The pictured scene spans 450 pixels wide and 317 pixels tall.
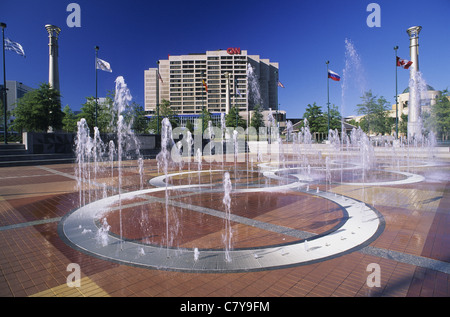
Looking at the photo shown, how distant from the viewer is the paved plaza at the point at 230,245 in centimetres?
343

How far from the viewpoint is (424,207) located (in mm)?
7254

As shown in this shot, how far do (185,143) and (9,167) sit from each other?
1721cm

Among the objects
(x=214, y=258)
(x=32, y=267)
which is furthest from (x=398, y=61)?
(x=32, y=267)

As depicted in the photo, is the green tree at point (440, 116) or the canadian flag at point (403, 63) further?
the green tree at point (440, 116)

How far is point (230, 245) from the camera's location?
15.9 ft

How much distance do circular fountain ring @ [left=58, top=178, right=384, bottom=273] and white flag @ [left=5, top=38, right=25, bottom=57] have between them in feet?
79.1

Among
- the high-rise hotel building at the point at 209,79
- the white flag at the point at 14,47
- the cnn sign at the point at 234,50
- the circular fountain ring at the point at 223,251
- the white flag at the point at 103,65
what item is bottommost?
the circular fountain ring at the point at 223,251

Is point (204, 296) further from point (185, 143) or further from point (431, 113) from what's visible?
point (431, 113)

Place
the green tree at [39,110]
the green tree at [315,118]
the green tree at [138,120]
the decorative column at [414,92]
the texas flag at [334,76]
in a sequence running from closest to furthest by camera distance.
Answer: the green tree at [39,110] → the texas flag at [334,76] → the decorative column at [414,92] → the green tree at [138,120] → the green tree at [315,118]

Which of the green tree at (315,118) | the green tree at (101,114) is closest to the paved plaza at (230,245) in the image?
the green tree at (101,114)

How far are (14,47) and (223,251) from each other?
1099 inches

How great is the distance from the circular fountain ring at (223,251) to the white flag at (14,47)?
2410 centimetres

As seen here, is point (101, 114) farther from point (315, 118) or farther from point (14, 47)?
point (315, 118)

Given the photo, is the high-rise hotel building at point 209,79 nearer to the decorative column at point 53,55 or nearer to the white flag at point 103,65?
the decorative column at point 53,55
